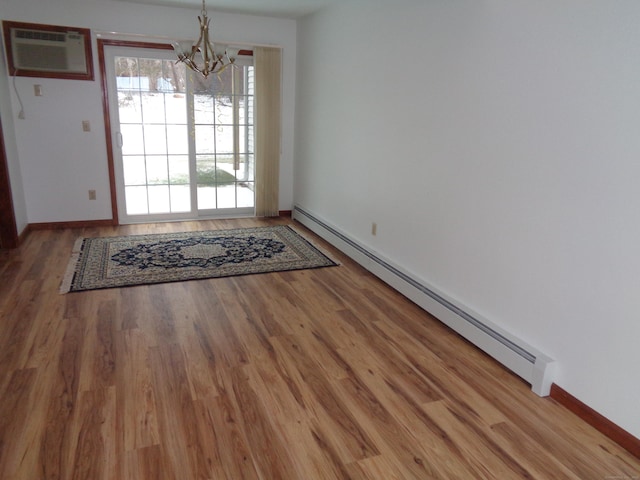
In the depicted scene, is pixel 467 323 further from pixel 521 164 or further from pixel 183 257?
pixel 183 257

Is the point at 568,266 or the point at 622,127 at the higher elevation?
the point at 622,127

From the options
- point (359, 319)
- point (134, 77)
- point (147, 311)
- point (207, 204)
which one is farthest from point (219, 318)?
point (134, 77)

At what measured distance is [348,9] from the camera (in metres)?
4.36

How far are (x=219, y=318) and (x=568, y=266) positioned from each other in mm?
2191

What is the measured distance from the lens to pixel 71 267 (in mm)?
4031

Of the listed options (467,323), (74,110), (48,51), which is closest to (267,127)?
(74,110)

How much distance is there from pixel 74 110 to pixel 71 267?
6.51ft

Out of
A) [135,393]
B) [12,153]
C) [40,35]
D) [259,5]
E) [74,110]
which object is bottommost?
[135,393]

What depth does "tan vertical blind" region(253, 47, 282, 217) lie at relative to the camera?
Result: 5586 mm

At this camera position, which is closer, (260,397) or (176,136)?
(260,397)

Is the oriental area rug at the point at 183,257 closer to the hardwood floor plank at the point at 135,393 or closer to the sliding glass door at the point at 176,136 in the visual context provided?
the sliding glass door at the point at 176,136

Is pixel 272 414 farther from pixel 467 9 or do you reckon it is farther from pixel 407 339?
pixel 467 9

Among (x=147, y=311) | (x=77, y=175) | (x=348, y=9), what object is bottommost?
(x=147, y=311)

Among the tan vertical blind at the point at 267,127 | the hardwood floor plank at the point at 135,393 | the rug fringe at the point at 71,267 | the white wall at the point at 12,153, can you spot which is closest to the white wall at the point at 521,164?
the tan vertical blind at the point at 267,127
